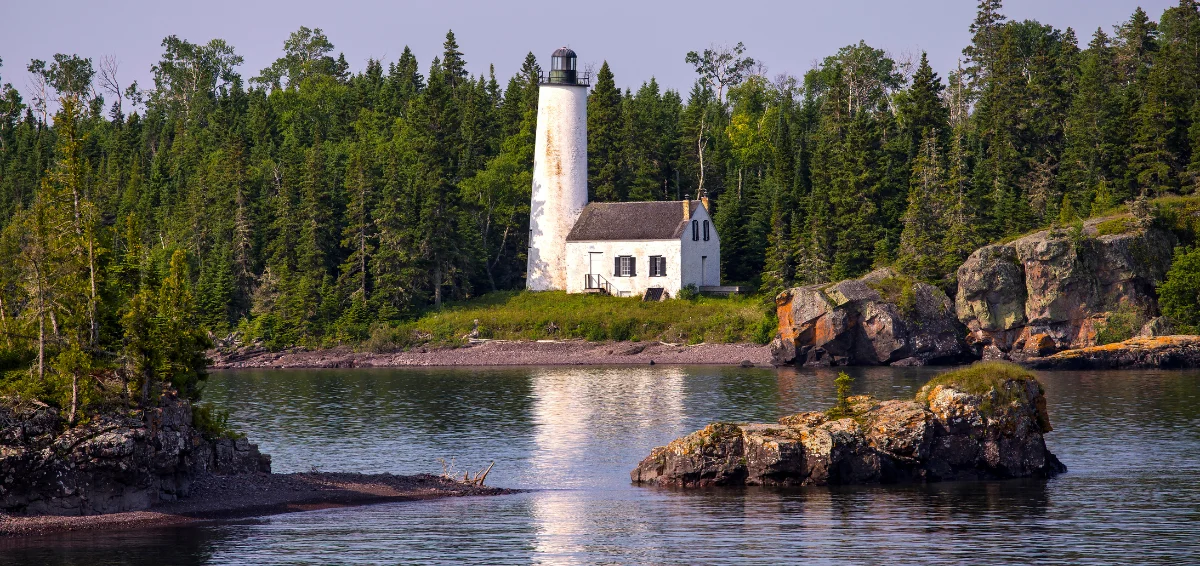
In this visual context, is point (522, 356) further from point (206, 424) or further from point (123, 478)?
point (123, 478)

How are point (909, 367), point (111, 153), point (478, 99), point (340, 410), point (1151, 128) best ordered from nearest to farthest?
point (340, 410) → point (909, 367) → point (1151, 128) → point (478, 99) → point (111, 153)

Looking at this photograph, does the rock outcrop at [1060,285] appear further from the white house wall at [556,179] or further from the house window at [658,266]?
the white house wall at [556,179]

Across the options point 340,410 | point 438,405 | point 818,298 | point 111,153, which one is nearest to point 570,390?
point 438,405

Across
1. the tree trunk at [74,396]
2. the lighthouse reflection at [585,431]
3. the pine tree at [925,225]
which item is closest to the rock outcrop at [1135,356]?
the pine tree at [925,225]

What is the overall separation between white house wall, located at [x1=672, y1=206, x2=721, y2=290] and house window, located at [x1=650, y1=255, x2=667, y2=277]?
3.93 ft

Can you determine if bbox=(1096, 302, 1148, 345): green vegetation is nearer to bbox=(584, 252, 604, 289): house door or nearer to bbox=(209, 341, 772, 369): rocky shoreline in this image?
bbox=(209, 341, 772, 369): rocky shoreline

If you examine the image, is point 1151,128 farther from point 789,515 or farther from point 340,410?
point 789,515

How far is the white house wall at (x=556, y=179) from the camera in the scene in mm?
79625

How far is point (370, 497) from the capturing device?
3266cm

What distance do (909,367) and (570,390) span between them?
59.9 feet

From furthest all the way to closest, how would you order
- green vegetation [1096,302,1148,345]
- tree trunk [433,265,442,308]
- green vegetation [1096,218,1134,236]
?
tree trunk [433,265,442,308] < green vegetation [1096,218,1134,236] < green vegetation [1096,302,1148,345]

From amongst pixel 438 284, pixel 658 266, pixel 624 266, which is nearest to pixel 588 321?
pixel 624 266

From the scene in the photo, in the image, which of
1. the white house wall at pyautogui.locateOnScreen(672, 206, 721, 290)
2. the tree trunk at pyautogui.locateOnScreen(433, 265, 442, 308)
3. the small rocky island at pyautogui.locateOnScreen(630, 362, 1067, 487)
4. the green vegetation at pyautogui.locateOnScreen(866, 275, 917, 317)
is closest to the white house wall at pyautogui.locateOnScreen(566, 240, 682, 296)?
the white house wall at pyautogui.locateOnScreen(672, 206, 721, 290)

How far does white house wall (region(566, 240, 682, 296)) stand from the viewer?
7906 cm
